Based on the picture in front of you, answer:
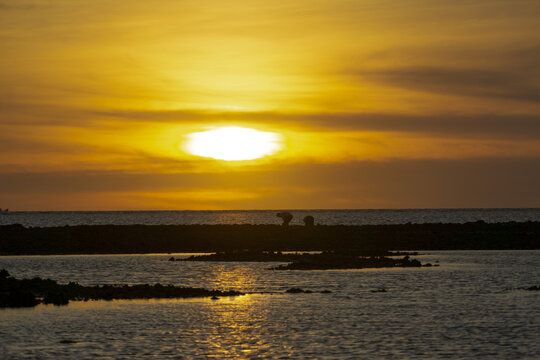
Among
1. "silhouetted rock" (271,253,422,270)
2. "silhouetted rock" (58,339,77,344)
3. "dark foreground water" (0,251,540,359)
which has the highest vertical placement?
"silhouetted rock" (271,253,422,270)

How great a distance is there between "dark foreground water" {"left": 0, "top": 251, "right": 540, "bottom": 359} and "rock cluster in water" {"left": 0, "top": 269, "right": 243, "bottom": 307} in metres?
1.77

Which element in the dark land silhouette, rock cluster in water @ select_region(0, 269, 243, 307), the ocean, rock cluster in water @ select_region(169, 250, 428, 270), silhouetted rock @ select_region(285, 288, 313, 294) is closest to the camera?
the ocean

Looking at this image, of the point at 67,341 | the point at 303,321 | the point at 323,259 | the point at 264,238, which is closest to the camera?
the point at 67,341

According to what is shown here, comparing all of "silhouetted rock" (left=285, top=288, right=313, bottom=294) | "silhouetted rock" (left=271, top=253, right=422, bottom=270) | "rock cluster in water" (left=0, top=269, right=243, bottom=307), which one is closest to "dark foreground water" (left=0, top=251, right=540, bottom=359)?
"silhouetted rock" (left=285, top=288, right=313, bottom=294)

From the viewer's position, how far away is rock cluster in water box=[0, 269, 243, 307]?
152 feet

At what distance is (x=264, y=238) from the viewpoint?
110 m

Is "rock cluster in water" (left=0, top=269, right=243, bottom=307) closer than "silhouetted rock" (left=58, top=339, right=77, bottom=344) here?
No

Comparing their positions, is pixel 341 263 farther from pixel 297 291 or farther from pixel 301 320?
pixel 301 320

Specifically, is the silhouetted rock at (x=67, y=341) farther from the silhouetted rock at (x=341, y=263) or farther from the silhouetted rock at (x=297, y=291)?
the silhouetted rock at (x=341, y=263)

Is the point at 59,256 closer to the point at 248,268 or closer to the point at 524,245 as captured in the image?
the point at 248,268

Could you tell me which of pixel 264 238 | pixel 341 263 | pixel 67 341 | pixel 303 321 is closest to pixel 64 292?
pixel 67 341

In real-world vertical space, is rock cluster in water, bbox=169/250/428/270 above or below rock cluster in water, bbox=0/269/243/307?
above

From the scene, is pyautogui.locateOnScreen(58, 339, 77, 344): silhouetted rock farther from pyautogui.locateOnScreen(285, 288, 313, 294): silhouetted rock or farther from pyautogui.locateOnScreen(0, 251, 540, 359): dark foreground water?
pyautogui.locateOnScreen(285, 288, 313, 294): silhouetted rock

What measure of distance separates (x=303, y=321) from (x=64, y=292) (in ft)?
55.3
